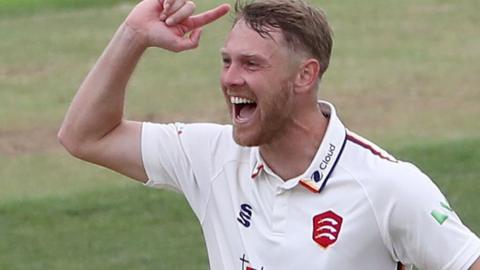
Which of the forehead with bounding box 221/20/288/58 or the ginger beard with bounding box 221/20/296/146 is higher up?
the forehead with bounding box 221/20/288/58

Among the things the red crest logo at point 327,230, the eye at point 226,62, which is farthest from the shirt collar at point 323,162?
the eye at point 226,62

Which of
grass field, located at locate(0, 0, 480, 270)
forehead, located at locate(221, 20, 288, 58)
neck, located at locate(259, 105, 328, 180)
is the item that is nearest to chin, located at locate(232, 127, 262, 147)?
neck, located at locate(259, 105, 328, 180)

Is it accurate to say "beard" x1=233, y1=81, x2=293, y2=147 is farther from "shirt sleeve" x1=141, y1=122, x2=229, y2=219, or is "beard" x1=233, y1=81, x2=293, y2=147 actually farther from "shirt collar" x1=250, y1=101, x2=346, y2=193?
"shirt sleeve" x1=141, y1=122, x2=229, y2=219

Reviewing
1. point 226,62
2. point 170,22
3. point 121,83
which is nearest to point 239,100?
point 226,62

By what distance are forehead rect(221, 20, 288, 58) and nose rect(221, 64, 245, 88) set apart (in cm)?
5

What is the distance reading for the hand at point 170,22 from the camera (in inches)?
183

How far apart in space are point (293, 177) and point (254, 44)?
43cm

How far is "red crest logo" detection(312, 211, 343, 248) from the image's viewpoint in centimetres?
427

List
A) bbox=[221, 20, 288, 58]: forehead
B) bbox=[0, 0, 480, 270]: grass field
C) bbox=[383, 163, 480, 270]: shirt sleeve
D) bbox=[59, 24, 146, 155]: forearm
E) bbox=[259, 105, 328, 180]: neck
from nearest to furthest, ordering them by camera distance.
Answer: bbox=[383, 163, 480, 270]: shirt sleeve → bbox=[221, 20, 288, 58]: forehead → bbox=[259, 105, 328, 180]: neck → bbox=[59, 24, 146, 155]: forearm → bbox=[0, 0, 480, 270]: grass field

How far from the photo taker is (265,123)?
4.29m

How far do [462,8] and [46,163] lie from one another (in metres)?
10.1

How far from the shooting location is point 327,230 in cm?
→ 428

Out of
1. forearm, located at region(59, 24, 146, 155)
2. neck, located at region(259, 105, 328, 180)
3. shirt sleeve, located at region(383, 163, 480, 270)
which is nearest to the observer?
shirt sleeve, located at region(383, 163, 480, 270)

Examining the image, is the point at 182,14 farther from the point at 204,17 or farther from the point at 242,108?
the point at 242,108
